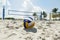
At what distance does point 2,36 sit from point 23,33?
1087 mm

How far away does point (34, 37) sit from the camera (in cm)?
704

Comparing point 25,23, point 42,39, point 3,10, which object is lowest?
point 42,39

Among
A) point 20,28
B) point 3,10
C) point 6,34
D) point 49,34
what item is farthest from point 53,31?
point 3,10

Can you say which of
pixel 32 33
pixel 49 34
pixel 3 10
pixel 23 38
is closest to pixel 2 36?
pixel 23 38

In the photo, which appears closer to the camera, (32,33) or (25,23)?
(32,33)

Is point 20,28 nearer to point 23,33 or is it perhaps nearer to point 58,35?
point 23,33

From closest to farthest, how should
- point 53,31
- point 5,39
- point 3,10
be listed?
point 5,39, point 53,31, point 3,10

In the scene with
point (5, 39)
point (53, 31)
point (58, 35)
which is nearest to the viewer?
point (5, 39)

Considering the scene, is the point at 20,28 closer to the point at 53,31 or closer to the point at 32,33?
the point at 32,33

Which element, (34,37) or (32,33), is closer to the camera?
(34,37)

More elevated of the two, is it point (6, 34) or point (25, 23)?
point (25, 23)

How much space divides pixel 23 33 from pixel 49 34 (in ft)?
4.39

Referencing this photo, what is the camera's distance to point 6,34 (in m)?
7.45

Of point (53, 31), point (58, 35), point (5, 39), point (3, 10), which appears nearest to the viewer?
point (5, 39)
